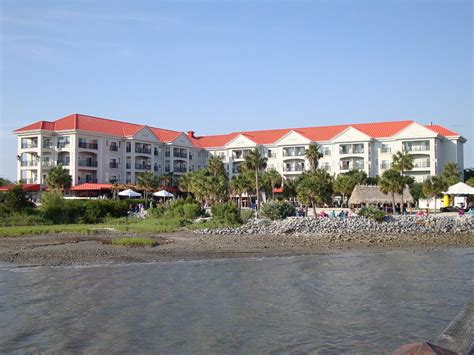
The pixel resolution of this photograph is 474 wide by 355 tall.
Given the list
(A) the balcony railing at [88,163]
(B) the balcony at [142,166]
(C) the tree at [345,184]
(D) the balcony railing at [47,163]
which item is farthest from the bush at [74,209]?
(C) the tree at [345,184]

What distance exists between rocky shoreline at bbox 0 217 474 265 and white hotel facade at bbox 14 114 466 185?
3187 cm

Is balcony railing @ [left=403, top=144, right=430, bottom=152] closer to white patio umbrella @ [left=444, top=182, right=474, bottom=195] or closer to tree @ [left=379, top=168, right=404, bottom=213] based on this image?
white patio umbrella @ [left=444, top=182, right=474, bottom=195]

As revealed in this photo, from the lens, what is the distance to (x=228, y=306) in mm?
14359

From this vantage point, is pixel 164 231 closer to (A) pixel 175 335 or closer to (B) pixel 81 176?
(A) pixel 175 335

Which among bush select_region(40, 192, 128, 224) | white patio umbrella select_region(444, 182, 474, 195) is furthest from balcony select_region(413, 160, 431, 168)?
bush select_region(40, 192, 128, 224)

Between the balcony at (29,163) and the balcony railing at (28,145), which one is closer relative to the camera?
the balcony at (29,163)

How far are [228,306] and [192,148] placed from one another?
74881 millimetres

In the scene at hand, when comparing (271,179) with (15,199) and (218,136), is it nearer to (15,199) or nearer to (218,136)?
(218,136)

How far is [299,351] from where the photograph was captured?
33.9 feet

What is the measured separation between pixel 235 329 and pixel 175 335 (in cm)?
146

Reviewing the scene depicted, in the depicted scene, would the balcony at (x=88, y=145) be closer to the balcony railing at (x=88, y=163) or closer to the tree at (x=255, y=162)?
the balcony railing at (x=88, y=163)

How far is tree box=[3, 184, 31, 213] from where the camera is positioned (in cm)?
4088

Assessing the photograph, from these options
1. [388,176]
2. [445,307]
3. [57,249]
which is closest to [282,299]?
[445,307]

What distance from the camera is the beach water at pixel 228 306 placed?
11000 mm
